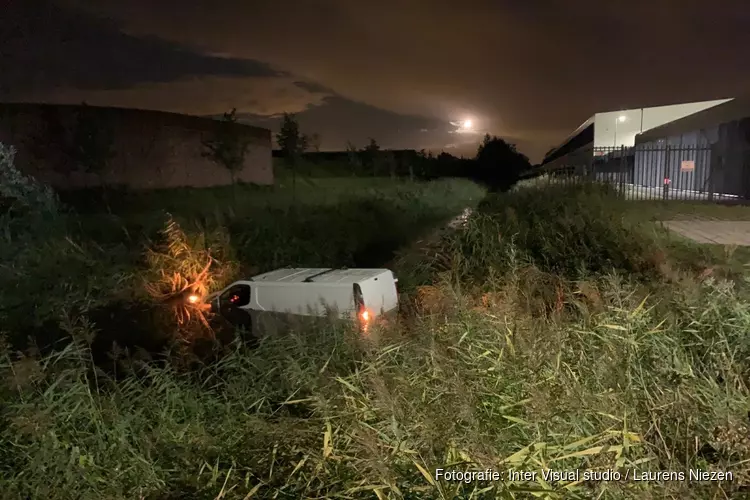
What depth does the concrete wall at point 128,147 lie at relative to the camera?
800 inches

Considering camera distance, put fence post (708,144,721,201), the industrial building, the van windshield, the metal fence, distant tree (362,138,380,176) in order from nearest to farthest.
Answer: the van windshield
the metal fence
the industrial building
fence post (708,144,721,201)
distant tree (362,138,380,176)

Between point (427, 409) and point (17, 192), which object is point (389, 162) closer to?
point (17, 192)

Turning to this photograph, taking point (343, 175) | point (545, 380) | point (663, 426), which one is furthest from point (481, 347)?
point (343, 175)

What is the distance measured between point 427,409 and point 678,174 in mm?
23596

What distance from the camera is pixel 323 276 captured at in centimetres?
839

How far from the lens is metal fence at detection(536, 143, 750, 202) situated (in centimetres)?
1834

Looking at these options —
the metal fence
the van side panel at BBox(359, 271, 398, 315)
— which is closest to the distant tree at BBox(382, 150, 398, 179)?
the metal fence

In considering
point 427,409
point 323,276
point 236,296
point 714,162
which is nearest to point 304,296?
point 323,276

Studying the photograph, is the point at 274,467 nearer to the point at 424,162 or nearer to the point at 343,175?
the point at 343,175

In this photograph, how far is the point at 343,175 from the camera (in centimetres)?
4409

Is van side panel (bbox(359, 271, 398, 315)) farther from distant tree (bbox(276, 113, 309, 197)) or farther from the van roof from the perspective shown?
distant tree (bbox(276, 113, 309, 197))

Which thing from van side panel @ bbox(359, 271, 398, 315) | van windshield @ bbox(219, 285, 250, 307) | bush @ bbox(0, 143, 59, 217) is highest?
bush @ bbox(0, 143, 59, 217)

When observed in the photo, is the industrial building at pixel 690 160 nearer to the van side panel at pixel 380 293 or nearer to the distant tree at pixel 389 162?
the van side panel at pixel 380 293

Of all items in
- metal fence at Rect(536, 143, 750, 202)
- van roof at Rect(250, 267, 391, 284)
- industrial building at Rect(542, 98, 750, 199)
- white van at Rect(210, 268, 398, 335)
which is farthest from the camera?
industrial building at Rect(542, 98, 750, 199)
